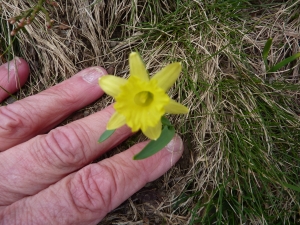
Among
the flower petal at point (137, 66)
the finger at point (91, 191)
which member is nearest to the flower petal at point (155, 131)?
the flower petal at point (137, 66)

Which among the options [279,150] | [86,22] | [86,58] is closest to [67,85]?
[86,58]

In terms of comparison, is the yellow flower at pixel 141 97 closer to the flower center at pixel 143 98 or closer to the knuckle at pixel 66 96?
the flower center at pixel 143 98

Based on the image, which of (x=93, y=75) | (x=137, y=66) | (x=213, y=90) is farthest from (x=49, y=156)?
(x=213, y=90)

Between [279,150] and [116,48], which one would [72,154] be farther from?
[279,150]

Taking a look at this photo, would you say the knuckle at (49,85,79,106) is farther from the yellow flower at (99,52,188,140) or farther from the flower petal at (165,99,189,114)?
the flower petal at (165,99,189,114)

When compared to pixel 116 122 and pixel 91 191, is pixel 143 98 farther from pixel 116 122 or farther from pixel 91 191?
pixel 91 191

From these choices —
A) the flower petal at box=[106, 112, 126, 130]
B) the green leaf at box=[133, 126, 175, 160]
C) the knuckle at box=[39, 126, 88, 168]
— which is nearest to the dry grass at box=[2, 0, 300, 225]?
the knuckle at box=[39, 126, 88, 168]
